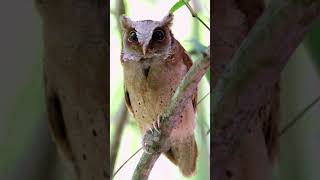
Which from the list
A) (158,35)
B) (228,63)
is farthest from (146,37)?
(228,63)

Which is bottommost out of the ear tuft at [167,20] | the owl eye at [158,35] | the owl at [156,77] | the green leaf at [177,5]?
the owl at [156,77]

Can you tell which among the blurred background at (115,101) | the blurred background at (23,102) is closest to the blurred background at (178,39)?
the blurred background at (115,101)

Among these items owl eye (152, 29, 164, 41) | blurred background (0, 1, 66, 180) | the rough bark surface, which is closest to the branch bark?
the rough bark surface

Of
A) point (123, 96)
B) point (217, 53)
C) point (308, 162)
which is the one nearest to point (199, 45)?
point (217, 53)

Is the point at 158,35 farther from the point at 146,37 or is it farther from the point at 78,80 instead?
the point at 78,80

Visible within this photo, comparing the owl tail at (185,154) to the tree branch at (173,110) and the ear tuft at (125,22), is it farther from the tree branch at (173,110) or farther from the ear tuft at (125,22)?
the ear tuft at (125,22)
